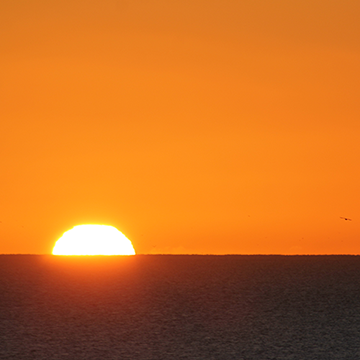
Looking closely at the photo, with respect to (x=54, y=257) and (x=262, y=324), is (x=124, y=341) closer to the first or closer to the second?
(x=262, y=324)

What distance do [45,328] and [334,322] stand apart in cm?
757

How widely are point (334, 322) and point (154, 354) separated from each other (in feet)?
18.4

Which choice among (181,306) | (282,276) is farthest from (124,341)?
(282,276)

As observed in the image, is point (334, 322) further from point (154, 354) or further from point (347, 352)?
point (154, 354)

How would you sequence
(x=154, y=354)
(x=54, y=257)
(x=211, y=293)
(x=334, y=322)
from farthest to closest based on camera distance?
(x=54, y=257)
(x=211, y=293)
(x=334, y=322)
(x=154, y=354)

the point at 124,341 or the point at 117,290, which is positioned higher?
the point at 117,290

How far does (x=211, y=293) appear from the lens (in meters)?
18.9

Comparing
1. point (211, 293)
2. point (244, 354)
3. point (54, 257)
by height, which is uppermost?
point (54, 257)

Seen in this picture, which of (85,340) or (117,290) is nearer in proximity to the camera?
(85,340)

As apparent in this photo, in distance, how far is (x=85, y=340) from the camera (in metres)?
14.1

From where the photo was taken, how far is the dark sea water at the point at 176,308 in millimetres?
13570

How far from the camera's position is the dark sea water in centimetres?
1357

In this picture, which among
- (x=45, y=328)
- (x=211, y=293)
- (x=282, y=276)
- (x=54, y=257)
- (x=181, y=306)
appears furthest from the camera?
(x=54, y=257)

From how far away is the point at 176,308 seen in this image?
1720 centimetres
